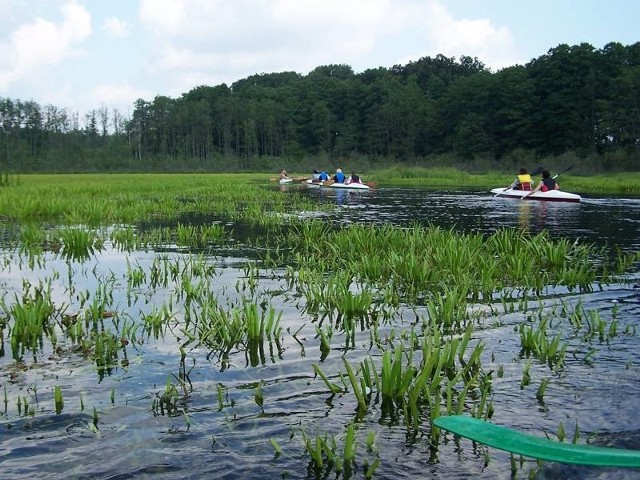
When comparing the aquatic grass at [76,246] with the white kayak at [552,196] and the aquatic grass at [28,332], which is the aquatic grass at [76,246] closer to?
the aquatic grass at [28,332]

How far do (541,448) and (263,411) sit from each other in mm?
2108

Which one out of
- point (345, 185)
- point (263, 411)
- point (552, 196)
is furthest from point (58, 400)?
point (345, 185)

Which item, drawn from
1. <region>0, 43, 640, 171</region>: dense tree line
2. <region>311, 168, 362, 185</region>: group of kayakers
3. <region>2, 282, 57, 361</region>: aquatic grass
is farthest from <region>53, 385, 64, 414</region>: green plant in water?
<region>0, 43, 640, 171</region>: dense tree line

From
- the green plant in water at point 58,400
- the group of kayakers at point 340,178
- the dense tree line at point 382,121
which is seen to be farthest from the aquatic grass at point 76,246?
the dense tree line at point 382,121

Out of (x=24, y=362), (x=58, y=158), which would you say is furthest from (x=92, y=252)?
(x=58, y=158)

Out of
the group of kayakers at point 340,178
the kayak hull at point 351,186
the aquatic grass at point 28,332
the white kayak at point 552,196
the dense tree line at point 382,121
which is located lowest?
the aquatic grass at point 28,332

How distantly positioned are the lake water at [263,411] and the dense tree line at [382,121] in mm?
50837

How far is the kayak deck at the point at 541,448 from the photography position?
2658 mm

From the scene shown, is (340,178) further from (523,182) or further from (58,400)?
(58,400)

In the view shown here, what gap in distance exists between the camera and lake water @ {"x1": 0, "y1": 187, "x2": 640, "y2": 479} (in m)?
3.54

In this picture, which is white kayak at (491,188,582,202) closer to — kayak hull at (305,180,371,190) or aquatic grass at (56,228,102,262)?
kayak hull at (305,180,371,190)

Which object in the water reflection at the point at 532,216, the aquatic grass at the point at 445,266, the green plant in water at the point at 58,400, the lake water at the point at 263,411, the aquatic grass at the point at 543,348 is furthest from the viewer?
the water reflection at the point at 532,216

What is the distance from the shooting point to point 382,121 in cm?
9238

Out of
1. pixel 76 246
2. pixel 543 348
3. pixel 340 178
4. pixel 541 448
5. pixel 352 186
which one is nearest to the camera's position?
pixel 541 448
